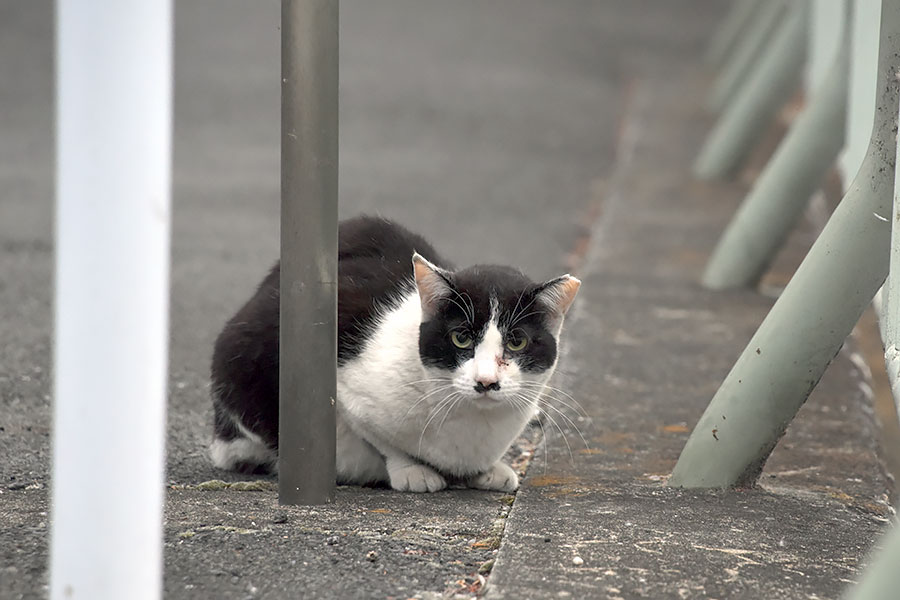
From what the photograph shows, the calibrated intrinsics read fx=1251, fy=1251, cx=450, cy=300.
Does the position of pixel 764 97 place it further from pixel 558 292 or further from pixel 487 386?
pixel 487 386

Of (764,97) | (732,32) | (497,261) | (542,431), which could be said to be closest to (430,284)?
(542,431)

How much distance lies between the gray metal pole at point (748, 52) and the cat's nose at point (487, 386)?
5903 millimetres

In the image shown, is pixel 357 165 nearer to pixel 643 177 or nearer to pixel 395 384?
pixel 643 177

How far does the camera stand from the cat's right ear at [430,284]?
285 centimetres

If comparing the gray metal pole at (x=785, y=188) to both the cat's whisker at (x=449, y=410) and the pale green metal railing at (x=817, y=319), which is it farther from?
the cat's whisker at (x=449, y=410)

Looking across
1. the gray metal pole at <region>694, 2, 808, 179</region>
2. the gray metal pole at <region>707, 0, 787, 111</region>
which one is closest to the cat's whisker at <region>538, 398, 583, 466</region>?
the gray metal pole at <region>694, 2, 808, 179</region>

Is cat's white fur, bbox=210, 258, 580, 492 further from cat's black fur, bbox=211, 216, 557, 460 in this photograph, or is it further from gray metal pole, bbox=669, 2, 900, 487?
gray metal pole, bbox=669, 2, 900, 487

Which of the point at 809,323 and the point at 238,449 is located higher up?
the point at 809,323

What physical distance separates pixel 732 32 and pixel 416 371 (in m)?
8.76

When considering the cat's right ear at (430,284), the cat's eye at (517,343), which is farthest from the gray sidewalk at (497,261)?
the cat's right ear at (430,284)

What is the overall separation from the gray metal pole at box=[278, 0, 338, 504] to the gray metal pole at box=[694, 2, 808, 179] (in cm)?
496

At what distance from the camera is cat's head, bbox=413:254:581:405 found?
282 cm

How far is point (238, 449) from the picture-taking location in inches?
124

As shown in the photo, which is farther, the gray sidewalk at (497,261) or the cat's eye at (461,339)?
the cat's eye at (461,339)
